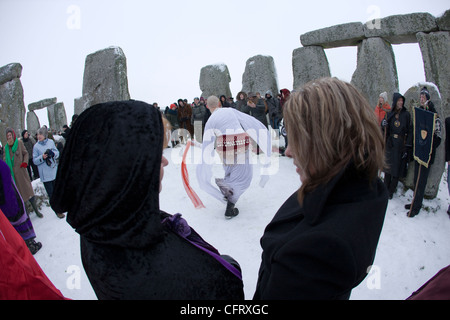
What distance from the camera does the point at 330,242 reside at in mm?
848

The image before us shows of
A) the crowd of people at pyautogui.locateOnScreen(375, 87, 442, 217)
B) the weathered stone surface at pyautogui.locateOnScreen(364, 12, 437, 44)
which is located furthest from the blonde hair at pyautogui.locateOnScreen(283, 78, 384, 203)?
the weathered stone surface at pyautogui.locateOnScreen(364, 12, 437, 44)

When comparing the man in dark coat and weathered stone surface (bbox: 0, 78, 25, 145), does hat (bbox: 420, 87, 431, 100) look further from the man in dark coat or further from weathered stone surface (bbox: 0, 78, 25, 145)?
weathered stone surface (bbox: 0, 78, 25, 145)

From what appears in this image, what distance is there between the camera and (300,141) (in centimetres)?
101

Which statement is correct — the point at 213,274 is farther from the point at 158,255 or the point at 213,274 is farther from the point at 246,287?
the point at 246,287

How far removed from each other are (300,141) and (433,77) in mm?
8854

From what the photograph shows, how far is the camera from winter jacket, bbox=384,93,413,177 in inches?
176

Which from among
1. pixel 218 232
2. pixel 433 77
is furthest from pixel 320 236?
pixel 433 77

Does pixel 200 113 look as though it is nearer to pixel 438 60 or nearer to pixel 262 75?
pixel 262 75

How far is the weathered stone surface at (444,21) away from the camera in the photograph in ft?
24.3

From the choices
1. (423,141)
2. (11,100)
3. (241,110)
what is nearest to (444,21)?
(423,141)

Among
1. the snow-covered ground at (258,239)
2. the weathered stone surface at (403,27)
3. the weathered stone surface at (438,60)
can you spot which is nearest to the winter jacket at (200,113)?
the snow-covered ground at (258,239)

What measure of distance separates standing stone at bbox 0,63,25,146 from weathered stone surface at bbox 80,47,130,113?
13.4 feet

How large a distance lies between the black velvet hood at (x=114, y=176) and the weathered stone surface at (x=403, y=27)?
9.88 meters

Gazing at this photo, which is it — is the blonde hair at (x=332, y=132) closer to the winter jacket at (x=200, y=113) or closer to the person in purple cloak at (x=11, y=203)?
the person in purple cloak at (x=11, y=203)
